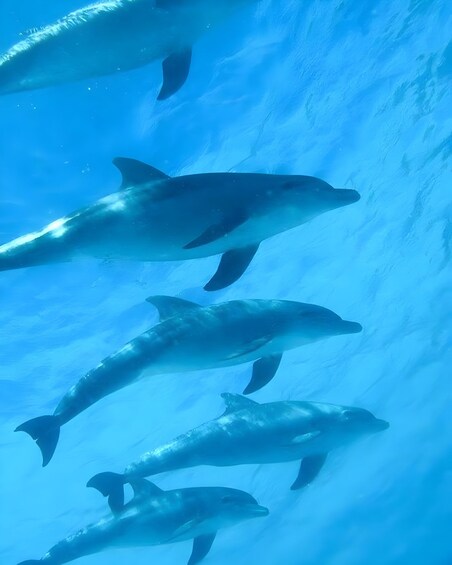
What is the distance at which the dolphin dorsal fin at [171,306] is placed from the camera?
775 centimetres

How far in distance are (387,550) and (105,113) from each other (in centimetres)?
3941

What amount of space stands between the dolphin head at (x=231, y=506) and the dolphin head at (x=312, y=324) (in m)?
4.69

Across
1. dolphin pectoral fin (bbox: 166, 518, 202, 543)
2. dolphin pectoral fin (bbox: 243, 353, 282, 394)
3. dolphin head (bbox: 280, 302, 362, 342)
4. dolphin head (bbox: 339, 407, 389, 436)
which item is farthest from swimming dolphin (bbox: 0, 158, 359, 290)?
dolphin pectoral fin (bbox: 166, 518, 202, 543)

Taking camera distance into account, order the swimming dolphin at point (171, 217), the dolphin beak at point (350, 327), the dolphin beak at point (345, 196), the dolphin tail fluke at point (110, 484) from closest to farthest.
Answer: the swimming dolphin at point (171, 217) < the dolphin beak at point (345, 196) < the dolphin beak at point (350, 327) < the dolphin tail fluke at point (110, 484)

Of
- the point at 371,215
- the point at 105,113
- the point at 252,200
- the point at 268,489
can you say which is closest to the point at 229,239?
the point at 252,200

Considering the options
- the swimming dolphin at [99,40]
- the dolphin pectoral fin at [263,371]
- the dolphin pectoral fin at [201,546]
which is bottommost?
the dolphin pectoral fin at [201,546]

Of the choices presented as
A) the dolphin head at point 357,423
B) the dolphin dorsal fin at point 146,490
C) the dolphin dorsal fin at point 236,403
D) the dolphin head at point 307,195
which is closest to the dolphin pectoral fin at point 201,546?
the dolphin dorsal fin at point 146,490

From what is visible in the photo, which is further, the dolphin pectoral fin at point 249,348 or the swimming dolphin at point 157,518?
the swimming dolphin at point 157,518

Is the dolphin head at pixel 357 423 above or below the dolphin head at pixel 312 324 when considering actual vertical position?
below

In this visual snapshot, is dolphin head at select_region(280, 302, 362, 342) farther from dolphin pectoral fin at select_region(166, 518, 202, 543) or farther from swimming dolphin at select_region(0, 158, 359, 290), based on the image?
dolphin pectoral fin at select_region(166, 518, 202, 543)

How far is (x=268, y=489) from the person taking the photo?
28812mm

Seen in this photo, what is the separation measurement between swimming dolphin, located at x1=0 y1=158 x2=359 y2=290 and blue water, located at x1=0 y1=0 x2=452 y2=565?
5652mm

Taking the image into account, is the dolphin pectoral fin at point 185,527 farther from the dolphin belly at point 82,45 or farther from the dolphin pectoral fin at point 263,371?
the dolphin belly at point 82,45

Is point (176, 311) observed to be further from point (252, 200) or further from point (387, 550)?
point (387, 550)
